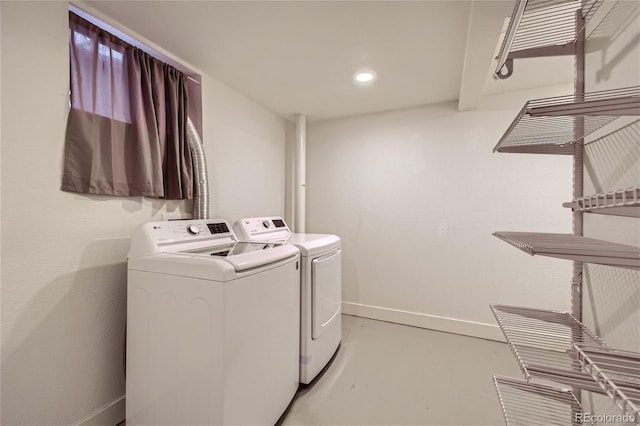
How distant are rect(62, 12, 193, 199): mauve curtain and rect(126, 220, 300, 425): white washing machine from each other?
372mm

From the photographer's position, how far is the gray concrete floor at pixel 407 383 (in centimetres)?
161

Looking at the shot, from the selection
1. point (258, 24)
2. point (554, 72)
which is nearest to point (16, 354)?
point (258, 24)

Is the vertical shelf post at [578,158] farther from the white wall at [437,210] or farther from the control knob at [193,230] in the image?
the control knob at [193,230]

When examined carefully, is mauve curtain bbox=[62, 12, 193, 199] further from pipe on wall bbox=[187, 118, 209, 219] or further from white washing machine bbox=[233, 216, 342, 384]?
white washing machine bbox=[233, 216, 342, 384]

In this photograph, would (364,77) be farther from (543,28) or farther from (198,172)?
(198,172)

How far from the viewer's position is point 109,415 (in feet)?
5.00

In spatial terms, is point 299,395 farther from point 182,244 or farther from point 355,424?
point 182,244

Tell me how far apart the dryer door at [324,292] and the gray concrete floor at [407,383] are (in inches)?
14.8

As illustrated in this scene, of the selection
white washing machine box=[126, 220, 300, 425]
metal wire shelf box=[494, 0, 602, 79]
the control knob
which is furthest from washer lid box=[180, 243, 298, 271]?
metal wire shelf box=[494, 0, 602, 79]

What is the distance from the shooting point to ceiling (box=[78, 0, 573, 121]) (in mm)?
1481

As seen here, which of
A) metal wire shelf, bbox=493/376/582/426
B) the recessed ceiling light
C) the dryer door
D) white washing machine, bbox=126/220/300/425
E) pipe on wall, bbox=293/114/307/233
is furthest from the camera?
pipe on wall, bbox=293/114/307/233

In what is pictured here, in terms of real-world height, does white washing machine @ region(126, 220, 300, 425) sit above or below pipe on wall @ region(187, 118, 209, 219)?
below

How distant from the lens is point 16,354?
1.21 m

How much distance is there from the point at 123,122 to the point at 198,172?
0.52 metres
